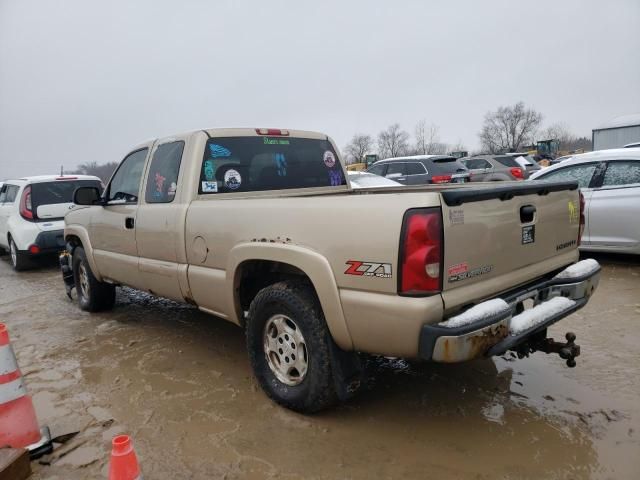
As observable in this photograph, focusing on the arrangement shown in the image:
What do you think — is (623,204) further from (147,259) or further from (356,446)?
(147,259)

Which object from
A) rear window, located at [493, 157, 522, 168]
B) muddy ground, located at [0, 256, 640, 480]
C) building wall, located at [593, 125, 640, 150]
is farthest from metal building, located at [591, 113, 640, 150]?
muddy ground, located at [0, 256, 640, 480]

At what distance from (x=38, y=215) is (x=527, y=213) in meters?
8.54

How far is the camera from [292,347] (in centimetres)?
311

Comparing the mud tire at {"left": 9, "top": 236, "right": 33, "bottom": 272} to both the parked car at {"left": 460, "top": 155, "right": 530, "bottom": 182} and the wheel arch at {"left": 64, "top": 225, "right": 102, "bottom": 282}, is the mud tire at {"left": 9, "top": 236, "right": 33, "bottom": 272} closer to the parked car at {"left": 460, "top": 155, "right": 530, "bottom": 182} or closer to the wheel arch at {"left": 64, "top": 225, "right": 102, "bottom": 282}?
the wheel arch at {"left": 64, "top": 225, "right": 102, "bottom": 282}

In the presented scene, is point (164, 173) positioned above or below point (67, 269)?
above

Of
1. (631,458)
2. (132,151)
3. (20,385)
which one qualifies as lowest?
(631,458)

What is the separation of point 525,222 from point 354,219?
1140 mm

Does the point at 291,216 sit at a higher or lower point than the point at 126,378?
higher

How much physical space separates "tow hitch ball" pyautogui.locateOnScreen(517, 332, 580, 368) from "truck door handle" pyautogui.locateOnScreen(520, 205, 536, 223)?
75cm

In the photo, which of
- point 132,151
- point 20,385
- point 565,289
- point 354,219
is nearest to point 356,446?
point 354,219

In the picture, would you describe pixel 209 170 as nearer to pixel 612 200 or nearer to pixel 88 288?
pixel 88 288

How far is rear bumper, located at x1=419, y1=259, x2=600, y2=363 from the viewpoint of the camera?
236cm

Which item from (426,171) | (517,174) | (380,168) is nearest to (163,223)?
(426,171)

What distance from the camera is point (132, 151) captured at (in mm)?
4844
